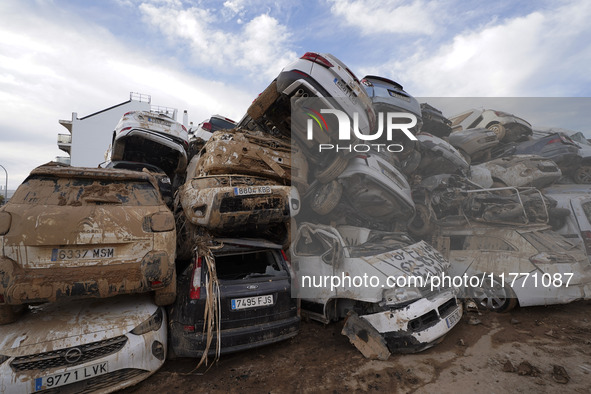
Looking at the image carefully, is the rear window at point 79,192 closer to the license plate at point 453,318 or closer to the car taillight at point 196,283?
the car taillight at point 196,283

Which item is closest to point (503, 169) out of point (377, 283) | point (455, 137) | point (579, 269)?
point (455, 137)

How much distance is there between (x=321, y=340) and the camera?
3686 millimetres

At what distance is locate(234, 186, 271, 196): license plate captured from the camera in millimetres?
3334

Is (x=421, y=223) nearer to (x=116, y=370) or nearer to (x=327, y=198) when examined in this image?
(x=327, y=198)

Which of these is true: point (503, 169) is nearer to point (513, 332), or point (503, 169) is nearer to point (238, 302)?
point (513, 332)

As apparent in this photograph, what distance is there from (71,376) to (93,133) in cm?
3169

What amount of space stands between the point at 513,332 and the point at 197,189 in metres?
4.44

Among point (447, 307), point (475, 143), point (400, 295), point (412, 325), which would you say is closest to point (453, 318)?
point (447, 307)

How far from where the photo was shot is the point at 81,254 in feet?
8.40

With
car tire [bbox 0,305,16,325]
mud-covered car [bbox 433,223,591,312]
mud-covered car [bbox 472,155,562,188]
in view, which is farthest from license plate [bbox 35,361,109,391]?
mud-covered car [bbox 472,155,562,188]

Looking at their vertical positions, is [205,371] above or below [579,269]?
below

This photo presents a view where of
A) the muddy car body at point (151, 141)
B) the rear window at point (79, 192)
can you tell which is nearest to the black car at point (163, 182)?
the muddy car body at point (151, 141)

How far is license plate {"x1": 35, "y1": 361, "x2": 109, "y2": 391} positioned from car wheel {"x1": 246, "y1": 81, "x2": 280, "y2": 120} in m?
3.55

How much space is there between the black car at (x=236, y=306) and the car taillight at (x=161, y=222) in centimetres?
→ 53
